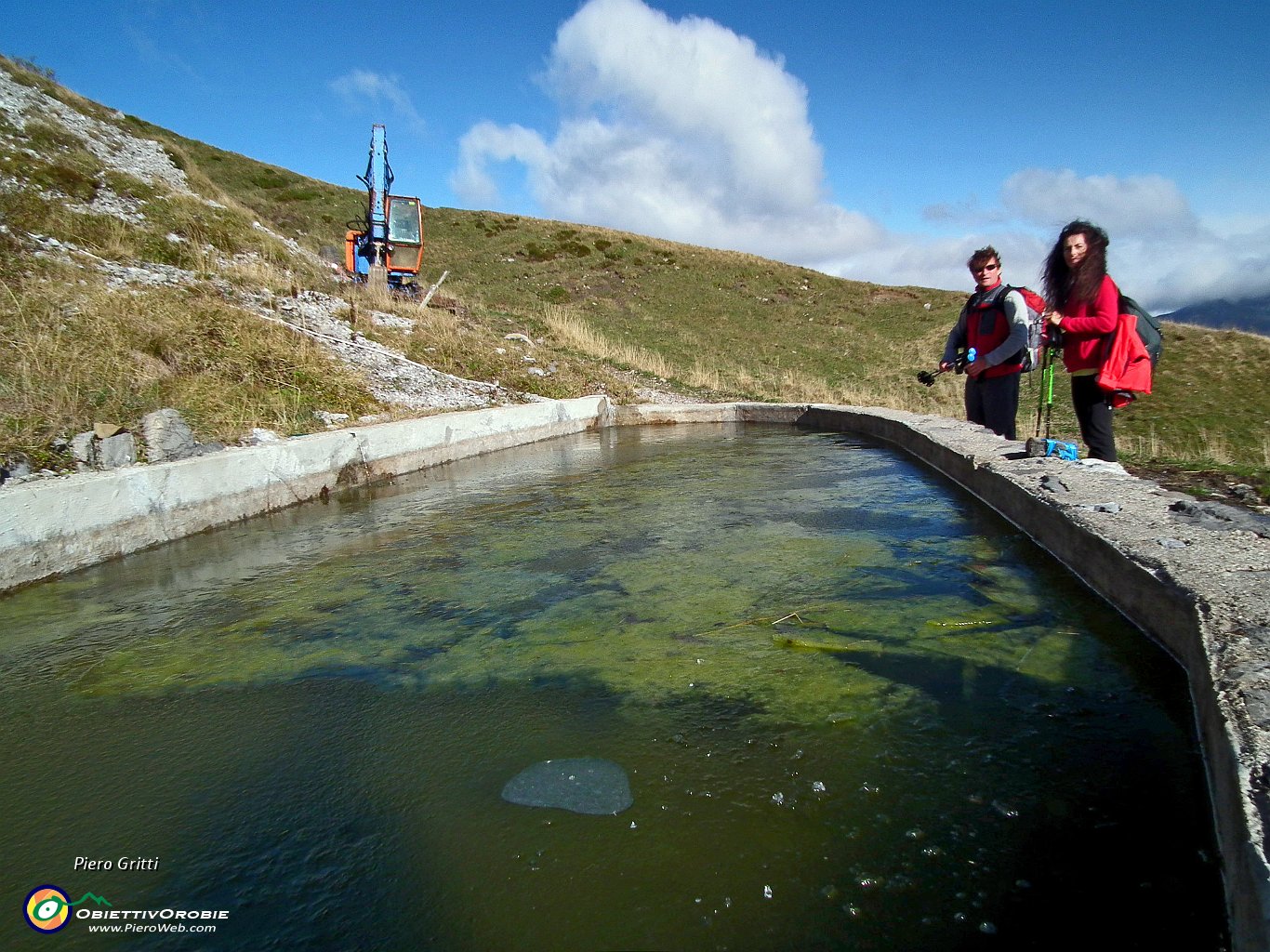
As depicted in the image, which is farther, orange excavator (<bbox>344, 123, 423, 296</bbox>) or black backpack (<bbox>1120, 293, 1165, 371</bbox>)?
orange excavator (<bbox>344, 123, 423, 296</bbox>)

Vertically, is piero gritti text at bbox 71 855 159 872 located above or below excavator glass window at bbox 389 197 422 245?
below

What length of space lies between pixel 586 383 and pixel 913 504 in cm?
838

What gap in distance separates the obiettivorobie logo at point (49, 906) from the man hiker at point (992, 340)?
507cm

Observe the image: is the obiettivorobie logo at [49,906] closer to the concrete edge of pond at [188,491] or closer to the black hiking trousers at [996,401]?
the concrete edge of pond at [188,491]

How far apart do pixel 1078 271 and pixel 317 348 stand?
802cm

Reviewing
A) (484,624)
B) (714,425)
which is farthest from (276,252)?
(484,624)

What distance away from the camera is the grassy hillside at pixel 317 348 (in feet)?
20.3

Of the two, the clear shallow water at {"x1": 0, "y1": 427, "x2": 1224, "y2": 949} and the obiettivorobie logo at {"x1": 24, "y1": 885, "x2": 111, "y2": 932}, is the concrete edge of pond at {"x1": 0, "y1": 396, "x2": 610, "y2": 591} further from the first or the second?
the obiettivorobie logo at {"x1": 24, "y1": 885, "x2": 111, "y2": 932}

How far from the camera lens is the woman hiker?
13.1 feet

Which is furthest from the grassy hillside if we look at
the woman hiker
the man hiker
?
the woman hiker

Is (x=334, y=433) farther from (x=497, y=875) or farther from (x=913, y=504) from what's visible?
(x=497, y=875)

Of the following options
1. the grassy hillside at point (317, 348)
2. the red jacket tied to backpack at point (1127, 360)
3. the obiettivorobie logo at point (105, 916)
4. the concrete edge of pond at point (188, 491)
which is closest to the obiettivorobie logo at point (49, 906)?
the obiettivorobie logo at point (105, 916)

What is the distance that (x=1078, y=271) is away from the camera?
13.3ft

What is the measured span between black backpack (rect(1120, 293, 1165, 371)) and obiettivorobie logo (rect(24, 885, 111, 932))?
4687 mm
